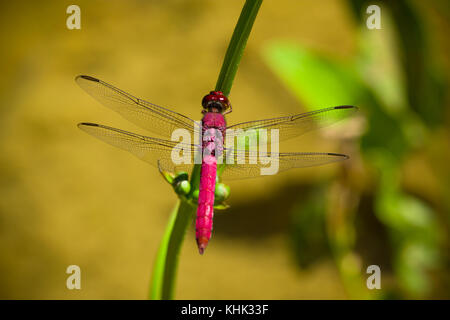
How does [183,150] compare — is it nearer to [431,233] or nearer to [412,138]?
[412,138]

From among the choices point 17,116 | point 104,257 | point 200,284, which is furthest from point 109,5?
point 200,284

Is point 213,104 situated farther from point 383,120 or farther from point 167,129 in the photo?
point 383,120

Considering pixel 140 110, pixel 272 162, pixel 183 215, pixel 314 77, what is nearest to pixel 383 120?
pixel 314 77

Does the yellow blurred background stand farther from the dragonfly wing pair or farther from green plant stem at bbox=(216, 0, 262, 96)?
green plant stem at bbox=(216, 0, 262, 96)

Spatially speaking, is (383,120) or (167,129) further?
(383,120)

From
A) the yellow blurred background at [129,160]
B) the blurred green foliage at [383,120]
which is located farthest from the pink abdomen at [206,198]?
the yellow blurred background at [129,160]

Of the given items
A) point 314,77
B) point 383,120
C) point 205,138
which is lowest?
point 205,138
